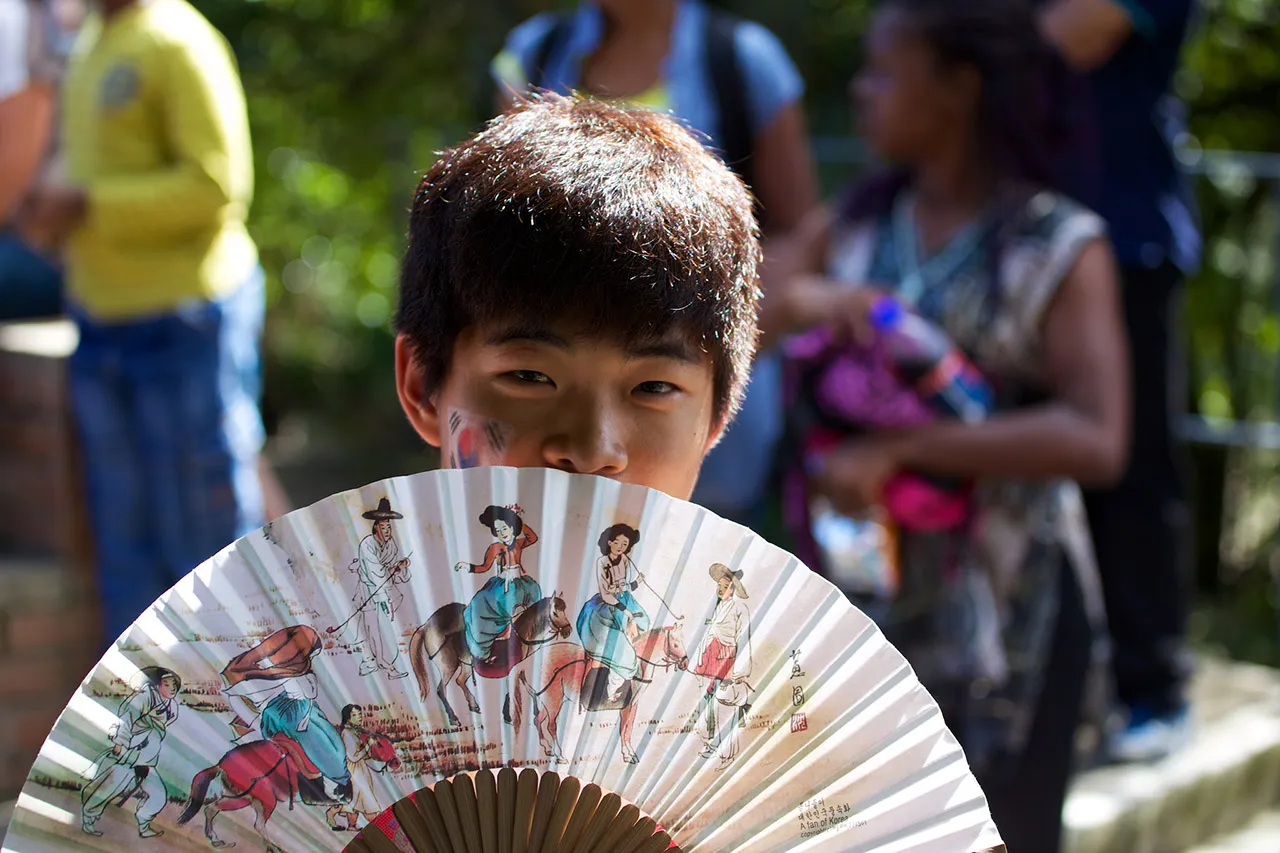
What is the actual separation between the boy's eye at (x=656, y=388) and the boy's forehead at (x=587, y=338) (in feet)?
0.09

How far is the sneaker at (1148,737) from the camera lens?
13.3ft

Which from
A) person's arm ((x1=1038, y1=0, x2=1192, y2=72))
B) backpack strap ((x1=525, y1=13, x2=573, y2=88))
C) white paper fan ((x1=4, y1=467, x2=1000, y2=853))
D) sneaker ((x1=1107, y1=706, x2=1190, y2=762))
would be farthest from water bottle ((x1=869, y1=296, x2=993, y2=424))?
sneaker ((x1=1107, y1=706, x2=1190, y2=762))

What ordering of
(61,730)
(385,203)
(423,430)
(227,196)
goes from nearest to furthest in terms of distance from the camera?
1. (61,730)
2. (423,430)
3. (227,196)
4. (385,203)

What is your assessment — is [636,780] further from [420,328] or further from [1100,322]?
[1100,322]

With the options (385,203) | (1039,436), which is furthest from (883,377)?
(385,203)

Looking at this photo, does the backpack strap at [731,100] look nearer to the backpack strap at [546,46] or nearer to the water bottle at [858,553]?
the backpack strap at [546,46]

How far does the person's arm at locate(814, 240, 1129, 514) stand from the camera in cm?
269

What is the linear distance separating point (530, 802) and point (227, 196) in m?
2.71

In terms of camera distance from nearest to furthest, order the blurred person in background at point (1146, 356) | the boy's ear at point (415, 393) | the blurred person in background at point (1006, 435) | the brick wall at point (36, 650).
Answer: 1. the boy's ear at point (415, 393)
2. the blurred person in background at point (1006, 435)
3. the blurred person in background at point (1146, 356)
4. the brick wall at point (36, 650)

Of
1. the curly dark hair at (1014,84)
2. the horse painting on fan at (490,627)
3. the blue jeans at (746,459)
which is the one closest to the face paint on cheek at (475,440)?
the horse painting on fan at (490,627)

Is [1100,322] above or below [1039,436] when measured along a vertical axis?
above

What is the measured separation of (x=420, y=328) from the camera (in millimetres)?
1566

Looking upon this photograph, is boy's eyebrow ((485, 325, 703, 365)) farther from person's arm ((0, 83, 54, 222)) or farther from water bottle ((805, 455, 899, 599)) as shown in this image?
person's arm ((0, 83, 54, 222))

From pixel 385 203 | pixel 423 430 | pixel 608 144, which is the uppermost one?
pixel 385 203
